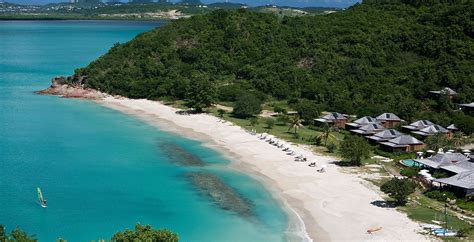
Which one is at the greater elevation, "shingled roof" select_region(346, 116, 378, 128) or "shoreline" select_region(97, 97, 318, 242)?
"shingled roof" select_region(346, 116, 378, 128)

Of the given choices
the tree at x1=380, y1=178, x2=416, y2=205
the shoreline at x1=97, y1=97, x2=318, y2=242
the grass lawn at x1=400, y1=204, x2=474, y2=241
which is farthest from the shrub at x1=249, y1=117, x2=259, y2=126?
the grass lawn at x1=400, y1=204, x2=474, y2=241

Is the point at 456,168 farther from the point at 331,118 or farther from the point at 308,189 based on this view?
the point at 331,118

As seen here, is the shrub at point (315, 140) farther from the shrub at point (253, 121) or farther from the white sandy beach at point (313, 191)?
the shrub at point (253, 121)

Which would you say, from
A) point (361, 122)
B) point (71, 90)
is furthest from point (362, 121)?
point (71, 90)

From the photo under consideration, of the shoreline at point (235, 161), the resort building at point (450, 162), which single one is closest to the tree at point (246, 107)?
the shoreline at point (235, 161)

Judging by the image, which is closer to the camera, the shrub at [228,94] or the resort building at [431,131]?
the resort building at [431,131]

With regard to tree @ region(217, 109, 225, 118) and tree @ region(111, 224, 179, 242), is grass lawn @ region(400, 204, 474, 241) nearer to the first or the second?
tree @ region(111, 224, 179, 242)
